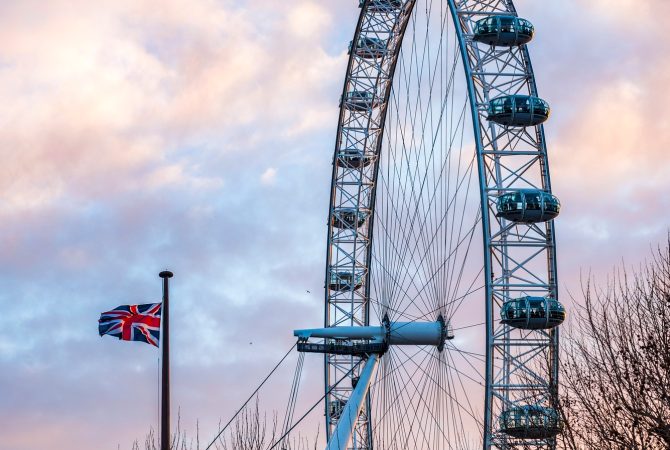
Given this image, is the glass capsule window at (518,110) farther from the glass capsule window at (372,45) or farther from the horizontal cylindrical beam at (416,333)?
the glass capsule window at (372,45)

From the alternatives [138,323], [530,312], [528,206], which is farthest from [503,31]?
[138,323]

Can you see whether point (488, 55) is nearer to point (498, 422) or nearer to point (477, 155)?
point (477, 155)

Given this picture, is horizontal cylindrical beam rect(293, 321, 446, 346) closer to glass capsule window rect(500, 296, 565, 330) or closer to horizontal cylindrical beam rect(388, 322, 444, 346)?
horizontal cylindrical beam rect(388, 322, 444, 346)

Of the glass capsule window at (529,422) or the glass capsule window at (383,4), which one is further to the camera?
the glass capsule window at (383,4)

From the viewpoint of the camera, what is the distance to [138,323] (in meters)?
36.1

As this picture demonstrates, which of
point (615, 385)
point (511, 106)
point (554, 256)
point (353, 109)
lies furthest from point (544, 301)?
point (353, 109)

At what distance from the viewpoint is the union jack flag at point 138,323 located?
3606cm

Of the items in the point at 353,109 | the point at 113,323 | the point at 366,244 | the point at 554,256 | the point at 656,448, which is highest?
the point at 353,109

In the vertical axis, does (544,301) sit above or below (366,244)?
below

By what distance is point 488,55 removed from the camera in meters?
47.3

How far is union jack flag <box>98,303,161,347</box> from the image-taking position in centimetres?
3606

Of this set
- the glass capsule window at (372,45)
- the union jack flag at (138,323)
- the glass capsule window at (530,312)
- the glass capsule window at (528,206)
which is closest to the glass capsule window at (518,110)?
the glass capsule window at (528,206)

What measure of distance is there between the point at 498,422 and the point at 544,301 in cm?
392

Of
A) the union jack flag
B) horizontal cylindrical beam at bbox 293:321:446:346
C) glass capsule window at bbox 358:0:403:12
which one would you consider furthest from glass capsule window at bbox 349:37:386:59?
the union jack flag
